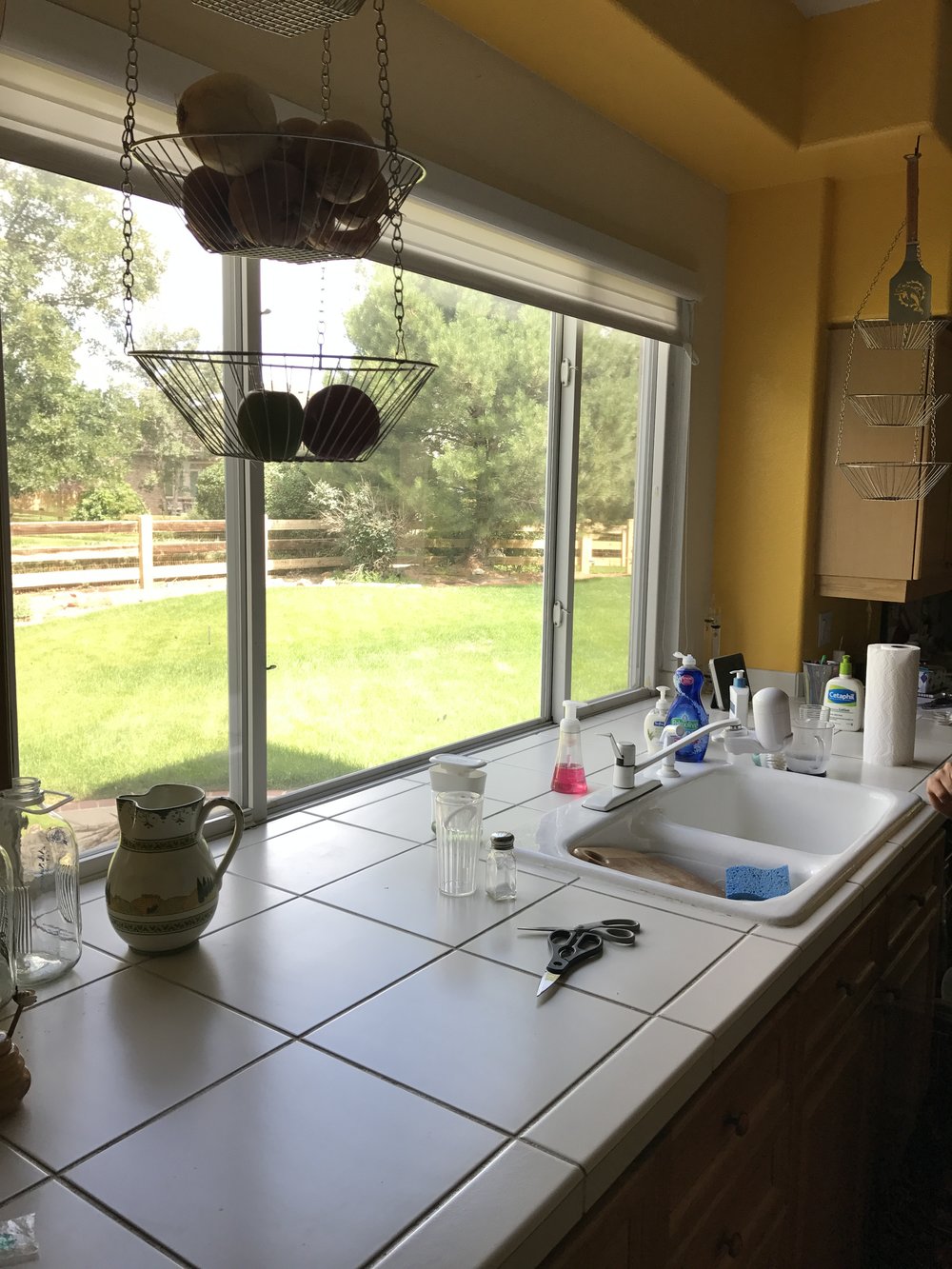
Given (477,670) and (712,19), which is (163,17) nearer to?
(712,19)

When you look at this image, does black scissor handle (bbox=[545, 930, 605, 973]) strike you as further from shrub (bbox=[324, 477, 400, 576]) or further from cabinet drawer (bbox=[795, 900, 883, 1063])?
shrub (bbox=[324, 477, 400, 576])

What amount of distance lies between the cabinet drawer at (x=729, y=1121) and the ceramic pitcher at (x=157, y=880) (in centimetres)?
64

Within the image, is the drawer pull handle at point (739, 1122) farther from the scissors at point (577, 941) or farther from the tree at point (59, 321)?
the tree at point (59, 321)

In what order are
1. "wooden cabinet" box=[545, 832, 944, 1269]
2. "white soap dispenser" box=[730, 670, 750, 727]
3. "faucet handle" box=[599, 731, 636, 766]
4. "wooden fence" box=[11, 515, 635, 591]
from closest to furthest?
"wooden cabinet" box=[545, 832, 944, 1269]
"wooden fence" box=[11, 515, 635, 591]
"faucet handle" box=[599, 731, 636, 766]
"white soap dispenser" box=[730, 670, 750, 727]

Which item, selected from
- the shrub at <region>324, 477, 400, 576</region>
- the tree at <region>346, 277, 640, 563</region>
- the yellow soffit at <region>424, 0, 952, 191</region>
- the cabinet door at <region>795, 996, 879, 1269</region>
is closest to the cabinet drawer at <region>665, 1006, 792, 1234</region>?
the cabinet door at <region>795, 996, 879, 1269</region>

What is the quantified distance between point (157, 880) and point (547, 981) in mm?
498

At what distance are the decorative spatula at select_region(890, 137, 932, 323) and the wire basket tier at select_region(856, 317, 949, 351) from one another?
0.26m

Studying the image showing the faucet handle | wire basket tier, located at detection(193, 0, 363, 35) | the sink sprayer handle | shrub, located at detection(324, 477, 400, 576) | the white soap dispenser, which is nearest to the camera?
wire basket tier, located at detection(193, 0, 363, 35)

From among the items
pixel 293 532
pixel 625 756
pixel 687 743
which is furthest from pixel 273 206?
pixel 687 743

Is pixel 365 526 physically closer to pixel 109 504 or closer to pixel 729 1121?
pixel 109 504

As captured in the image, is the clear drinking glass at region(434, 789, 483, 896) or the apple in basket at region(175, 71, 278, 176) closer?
the apple in basket at region(175, 71, 278, 176)

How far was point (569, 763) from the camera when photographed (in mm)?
2002

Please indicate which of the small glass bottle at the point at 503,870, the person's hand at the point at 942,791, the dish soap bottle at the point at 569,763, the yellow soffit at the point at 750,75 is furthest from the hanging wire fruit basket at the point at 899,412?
the small glass bottle at the point at 503,870

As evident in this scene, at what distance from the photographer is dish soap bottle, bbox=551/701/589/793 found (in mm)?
1997
